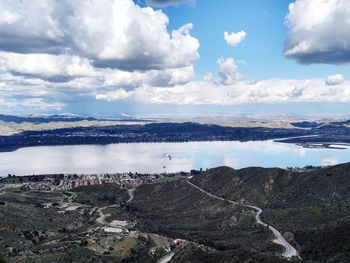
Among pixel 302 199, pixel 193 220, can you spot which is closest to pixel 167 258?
pixel 193 220

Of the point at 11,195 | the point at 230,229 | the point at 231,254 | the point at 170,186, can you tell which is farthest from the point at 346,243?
the point at 11,195

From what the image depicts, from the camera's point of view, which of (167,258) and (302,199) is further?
(302,199)

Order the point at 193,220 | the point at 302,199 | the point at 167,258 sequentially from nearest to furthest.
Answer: the point at 167,258, the point at 302,199, the point at 193,220

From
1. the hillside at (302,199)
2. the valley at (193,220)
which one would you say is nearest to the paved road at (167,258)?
the valley at (193,220)

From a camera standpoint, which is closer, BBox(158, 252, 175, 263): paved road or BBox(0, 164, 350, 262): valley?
BBox(0, 164, 350, 262): valley

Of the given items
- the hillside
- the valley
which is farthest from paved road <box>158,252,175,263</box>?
the hillside

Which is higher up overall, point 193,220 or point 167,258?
point 167,258

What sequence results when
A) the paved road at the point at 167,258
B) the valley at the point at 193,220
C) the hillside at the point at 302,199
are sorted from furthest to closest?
the paved road at the point at 167,258, the valley at the point at 193,220, the hillside at the point at 302,199

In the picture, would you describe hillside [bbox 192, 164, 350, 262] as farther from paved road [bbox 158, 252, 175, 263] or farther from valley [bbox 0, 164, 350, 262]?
paved road [bbox 158, 252, 175, 263]

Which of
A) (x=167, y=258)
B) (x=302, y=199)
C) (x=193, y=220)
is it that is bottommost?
(x=193, y=220)

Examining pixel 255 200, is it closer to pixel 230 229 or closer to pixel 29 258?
pixel 230 229

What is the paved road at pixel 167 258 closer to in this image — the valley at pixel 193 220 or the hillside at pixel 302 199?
the valley at pixel 193 220

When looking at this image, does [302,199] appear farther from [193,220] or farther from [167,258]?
[167,258]
